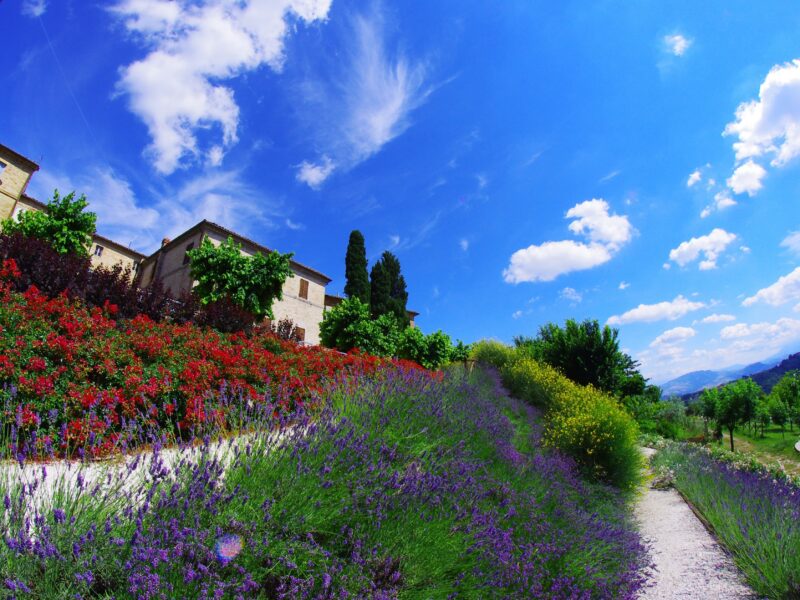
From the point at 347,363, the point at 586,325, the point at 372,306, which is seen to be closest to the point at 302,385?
the point at 347,363

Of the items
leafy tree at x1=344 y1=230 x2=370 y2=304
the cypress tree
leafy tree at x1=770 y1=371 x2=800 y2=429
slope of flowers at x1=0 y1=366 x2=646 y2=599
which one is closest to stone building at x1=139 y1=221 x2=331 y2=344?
leafy tree at x1=344 y1=230 x2=370 y2=304

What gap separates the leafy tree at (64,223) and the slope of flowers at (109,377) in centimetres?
1277

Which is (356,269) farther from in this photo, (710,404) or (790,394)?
(790,394)

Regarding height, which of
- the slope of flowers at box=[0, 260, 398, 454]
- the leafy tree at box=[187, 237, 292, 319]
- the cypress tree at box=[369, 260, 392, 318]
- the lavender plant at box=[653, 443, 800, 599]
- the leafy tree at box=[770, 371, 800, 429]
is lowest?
the lavender plant at box=[653, 443, 800, 599]

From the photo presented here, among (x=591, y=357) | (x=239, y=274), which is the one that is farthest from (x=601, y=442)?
(x=239, y=274)

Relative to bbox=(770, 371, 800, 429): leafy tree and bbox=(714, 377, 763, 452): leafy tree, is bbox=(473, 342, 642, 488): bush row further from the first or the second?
bbox=(770, 371, 800, 429): leafy tree

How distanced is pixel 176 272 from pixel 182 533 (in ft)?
83.2

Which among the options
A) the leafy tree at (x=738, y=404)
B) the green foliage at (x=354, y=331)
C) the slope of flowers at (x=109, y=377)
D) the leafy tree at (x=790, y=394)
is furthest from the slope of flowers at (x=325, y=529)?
the leafy tree at (x=790, y=394)

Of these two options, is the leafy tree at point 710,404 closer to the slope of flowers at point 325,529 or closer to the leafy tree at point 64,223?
the slope of flowers at point 325,529

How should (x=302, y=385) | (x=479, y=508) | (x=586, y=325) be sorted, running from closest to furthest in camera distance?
(x=479, y=508), (x=302, y=385), (x=586, y=325)

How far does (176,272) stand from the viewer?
919 inches

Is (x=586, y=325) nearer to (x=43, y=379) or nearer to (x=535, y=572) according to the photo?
(x=535, y=572)

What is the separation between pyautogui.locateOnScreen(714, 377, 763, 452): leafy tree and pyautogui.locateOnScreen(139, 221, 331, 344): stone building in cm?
2288

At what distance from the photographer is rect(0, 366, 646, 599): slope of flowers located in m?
1.43
